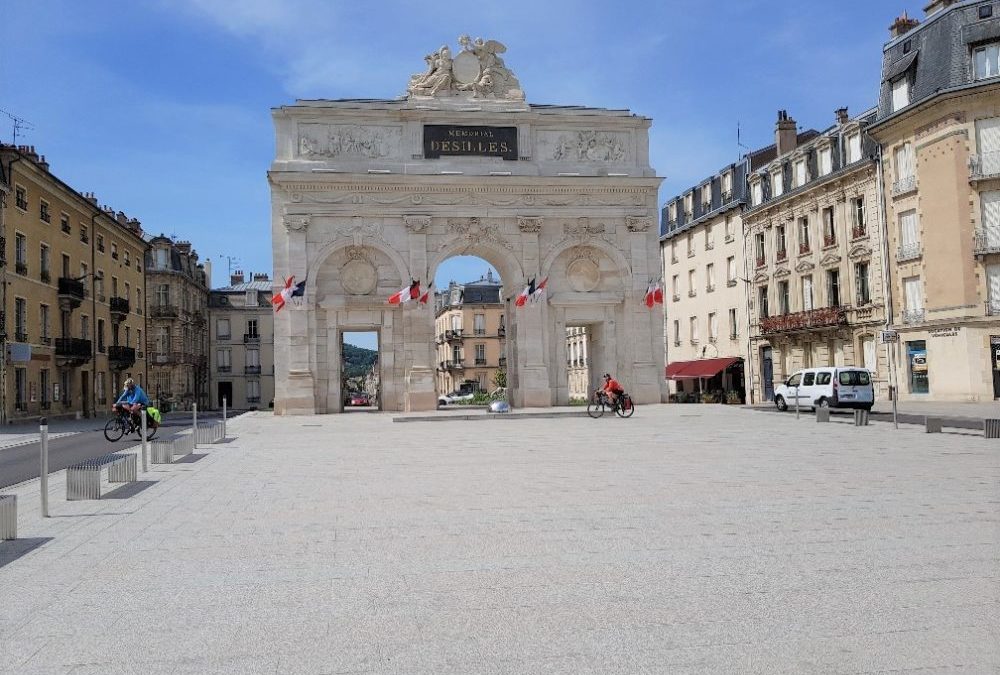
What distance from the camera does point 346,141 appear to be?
37.3 m

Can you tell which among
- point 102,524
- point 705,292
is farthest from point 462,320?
point 102,524

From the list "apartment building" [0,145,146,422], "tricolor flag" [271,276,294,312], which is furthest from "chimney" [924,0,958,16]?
"apartment building" [0,145,146,422]

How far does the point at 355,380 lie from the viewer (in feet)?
590

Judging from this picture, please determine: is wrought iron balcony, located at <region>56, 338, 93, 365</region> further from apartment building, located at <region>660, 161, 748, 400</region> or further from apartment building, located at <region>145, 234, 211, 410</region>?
apartment building, located at <region>660, 161, 748, 400</region>

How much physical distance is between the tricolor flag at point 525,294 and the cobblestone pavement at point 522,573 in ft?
77.0

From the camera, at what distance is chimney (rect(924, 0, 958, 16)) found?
34.7 meters

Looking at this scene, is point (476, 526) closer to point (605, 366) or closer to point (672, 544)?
point (672, 544)

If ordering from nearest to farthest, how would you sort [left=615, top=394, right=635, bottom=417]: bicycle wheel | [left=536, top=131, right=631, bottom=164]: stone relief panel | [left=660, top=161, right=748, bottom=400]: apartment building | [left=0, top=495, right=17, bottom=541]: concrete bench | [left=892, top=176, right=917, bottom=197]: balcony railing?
[left=0, top=495, right=17, bottom=541]: concrete bench, [left=615, top=394, right=635, bottom=417]: bicycle wheel, [left=892, top=176, right=917, bottom=197]: balcony railing, [left=536, top=131, right=631, bottom=164]: stone relief panel, [left=660, top=161, right=748, bottom=400]: apartment building

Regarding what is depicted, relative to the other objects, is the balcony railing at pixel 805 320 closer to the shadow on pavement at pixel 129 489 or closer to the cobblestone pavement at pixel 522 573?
the cobblestone pavement at pixel 522 573

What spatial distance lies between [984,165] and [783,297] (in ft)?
43.0

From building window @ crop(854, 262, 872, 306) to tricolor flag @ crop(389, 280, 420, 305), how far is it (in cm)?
1845

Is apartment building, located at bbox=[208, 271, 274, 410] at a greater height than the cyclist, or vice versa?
apartment building, located at bbox=[208, 271, 274, 410]

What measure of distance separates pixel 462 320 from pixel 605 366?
147 feet

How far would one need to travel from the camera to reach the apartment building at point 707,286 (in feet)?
159
